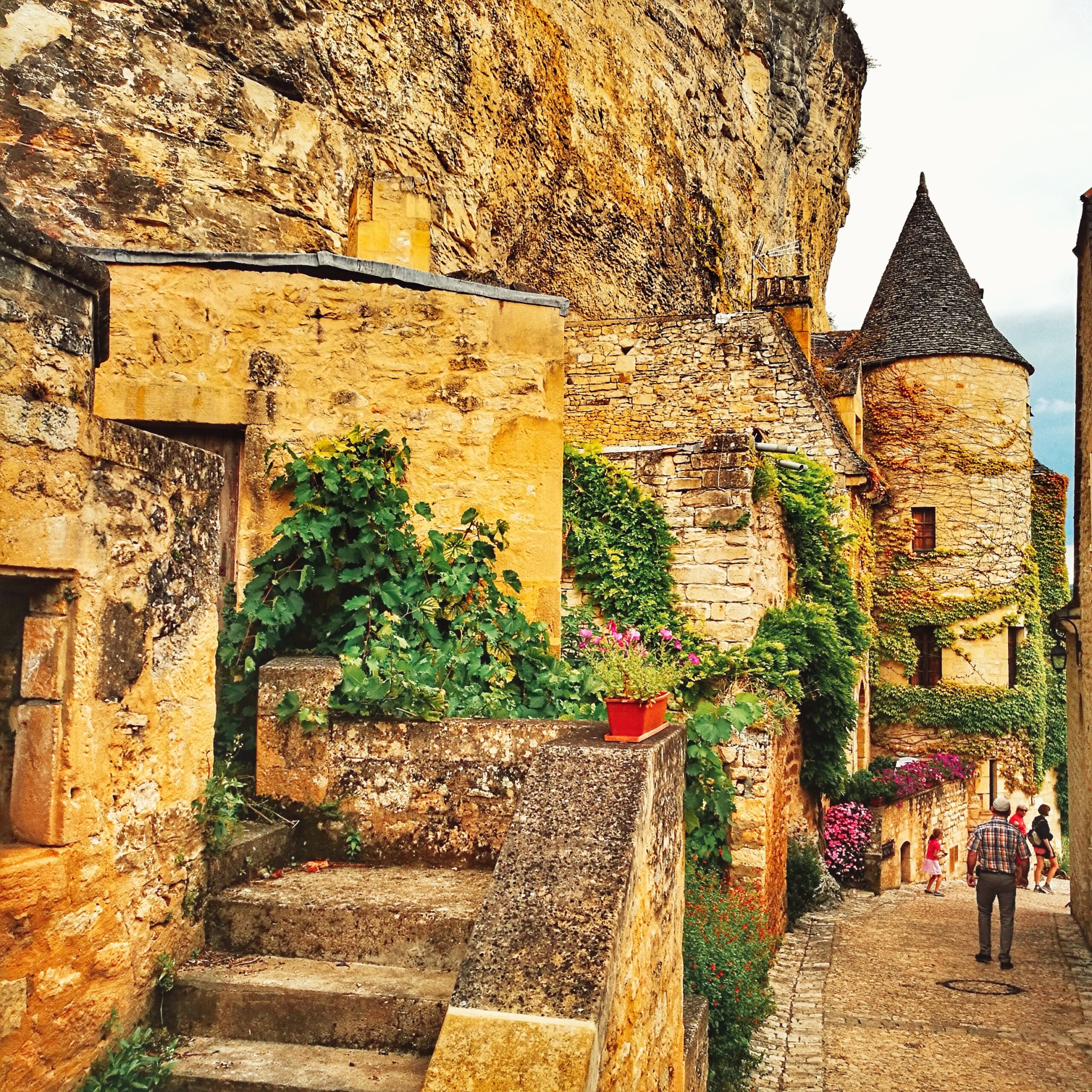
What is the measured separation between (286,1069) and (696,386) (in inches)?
491

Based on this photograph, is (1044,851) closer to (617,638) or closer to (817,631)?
(817,631)

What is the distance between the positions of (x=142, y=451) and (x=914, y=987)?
26.1 ft

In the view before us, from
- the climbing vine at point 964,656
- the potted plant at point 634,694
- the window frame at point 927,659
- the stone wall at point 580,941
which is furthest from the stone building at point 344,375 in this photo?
the window frame at point 927,659

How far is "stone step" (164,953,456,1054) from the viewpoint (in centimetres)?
309

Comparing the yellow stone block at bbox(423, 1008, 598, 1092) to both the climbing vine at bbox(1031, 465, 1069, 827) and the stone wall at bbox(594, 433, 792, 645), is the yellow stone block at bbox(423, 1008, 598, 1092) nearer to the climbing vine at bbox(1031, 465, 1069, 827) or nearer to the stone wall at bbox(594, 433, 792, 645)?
the stone wall at bbox(594, 433, 792, 645)

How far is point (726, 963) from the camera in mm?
6375

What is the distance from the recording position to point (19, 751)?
2.83 m

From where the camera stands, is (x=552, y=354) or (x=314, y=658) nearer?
(x=314, y=658)

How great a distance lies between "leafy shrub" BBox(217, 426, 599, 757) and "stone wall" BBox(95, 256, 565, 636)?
0.62ft

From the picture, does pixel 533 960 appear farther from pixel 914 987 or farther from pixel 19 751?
pixel 914 987

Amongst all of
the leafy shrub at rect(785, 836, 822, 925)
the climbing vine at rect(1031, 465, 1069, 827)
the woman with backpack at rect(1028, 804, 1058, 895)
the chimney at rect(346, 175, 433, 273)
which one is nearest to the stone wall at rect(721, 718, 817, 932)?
the leafy shrub at rect(785, 836, 822, 925)

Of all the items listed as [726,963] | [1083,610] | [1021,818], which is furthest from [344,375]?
[1021,818]

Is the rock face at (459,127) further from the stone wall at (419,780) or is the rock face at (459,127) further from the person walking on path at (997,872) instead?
the person walking on path at (997,872)

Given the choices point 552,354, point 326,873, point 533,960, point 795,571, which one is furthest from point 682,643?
point 533,960
